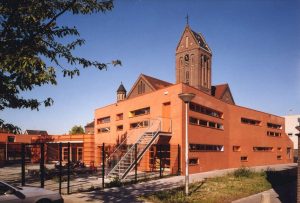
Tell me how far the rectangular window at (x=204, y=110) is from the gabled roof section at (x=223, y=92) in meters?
26.8

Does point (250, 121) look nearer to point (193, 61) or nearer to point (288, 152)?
point (288, 152)

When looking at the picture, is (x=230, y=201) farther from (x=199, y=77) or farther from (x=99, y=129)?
(x=199, y=77)

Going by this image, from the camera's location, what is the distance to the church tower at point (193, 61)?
54.0m

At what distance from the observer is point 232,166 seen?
30.5 metres

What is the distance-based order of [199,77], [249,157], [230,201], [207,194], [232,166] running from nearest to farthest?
[230,201] → [207,194] → [232,166] → [249,157] → [199,77]

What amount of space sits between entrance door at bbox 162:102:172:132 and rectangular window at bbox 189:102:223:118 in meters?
1.89

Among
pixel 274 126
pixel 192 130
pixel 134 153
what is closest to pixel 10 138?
pixel 134 153

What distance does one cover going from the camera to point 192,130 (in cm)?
2388

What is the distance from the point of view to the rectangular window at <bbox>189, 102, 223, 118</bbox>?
80.4 ft

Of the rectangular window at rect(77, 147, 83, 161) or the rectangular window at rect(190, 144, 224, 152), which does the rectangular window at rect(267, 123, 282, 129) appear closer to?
the rectangular window at rect(190, 144, 224, 152)

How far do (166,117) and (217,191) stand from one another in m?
10.5

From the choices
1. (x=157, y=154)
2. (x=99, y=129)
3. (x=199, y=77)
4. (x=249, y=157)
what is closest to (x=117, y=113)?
(x=99, y=129)

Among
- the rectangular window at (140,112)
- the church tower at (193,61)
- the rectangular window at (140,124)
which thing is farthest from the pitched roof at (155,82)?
the rectangular window at (140,124)

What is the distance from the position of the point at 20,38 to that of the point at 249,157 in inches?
1263
